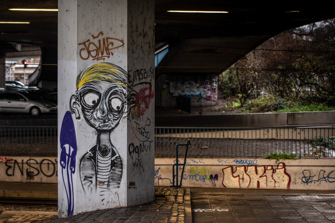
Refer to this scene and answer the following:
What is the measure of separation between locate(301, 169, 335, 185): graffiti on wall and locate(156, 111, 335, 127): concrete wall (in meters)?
8.18

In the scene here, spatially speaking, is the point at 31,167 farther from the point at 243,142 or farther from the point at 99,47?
the point at 99,47

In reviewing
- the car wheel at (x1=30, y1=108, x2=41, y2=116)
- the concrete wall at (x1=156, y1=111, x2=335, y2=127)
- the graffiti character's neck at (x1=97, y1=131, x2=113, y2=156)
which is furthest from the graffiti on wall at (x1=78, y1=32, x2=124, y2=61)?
the car wheel at (x1=30, y1=108, x2=41, y2=116)

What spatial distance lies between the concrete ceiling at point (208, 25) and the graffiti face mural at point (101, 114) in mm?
7236

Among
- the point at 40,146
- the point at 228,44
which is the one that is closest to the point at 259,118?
the point at 228,44

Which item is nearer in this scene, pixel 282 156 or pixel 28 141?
pixel 282 156

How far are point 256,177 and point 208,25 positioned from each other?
868 centimetres

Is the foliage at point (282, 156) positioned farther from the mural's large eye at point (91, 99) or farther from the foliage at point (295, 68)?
the foliage at point (295, 68)

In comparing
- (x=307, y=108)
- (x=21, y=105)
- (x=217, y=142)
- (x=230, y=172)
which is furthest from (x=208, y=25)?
(x=21, y=105)

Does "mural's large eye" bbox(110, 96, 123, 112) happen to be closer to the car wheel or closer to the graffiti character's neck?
the graffiti character's neck

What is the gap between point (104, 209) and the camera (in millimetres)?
7680

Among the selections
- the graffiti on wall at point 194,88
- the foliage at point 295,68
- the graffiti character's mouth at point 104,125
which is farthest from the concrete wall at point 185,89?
the graffiti character's mouth at point 104,125

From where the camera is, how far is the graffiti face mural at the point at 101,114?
7.64m

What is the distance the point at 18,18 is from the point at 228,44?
12.2 meters

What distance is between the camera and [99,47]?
25.1ft
